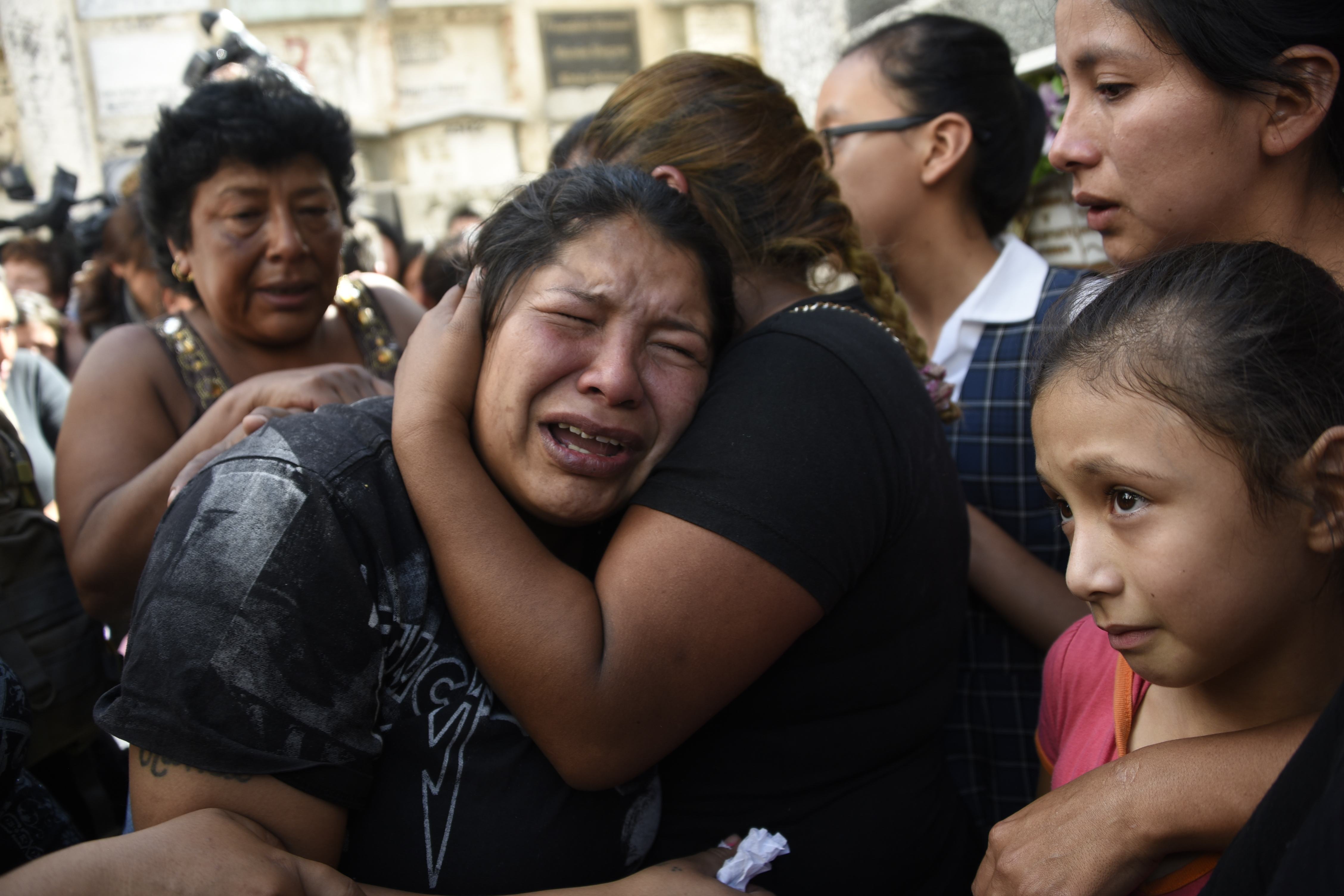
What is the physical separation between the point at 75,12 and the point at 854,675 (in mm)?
15403

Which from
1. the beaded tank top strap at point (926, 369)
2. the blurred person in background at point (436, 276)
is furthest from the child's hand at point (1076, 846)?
the blurred person in background at point (436, 276)

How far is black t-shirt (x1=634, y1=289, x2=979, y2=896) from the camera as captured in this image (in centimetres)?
148

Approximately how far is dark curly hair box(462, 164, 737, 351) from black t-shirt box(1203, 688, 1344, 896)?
112 cm

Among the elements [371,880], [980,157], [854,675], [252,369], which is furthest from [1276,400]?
[252,369]

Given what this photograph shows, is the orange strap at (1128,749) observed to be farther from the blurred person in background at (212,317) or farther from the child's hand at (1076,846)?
the blurred person in background at (212,317)

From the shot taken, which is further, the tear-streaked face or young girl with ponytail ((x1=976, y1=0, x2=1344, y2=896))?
the tear-streaked face

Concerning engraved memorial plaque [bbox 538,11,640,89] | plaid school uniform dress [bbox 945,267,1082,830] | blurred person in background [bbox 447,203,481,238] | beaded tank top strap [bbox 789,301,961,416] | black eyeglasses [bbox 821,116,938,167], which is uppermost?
engraved memorial plaque [bbox 538,11,640,89]

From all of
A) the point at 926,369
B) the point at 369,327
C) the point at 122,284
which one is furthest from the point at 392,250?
the point at 926,369

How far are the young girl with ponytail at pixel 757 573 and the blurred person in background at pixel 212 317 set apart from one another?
0.83 meters

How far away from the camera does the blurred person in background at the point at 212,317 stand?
217 cm

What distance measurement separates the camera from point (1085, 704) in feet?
5.20

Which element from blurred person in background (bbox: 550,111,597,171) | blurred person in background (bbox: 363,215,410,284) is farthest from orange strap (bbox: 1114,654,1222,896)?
blurred person in background (bbox: 363,215,410,284)

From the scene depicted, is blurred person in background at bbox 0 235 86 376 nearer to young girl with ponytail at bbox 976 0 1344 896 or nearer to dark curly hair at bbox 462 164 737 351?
dark curly hair at bbox 462 164 737 351

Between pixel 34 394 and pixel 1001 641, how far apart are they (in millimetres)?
Answer: 4056
